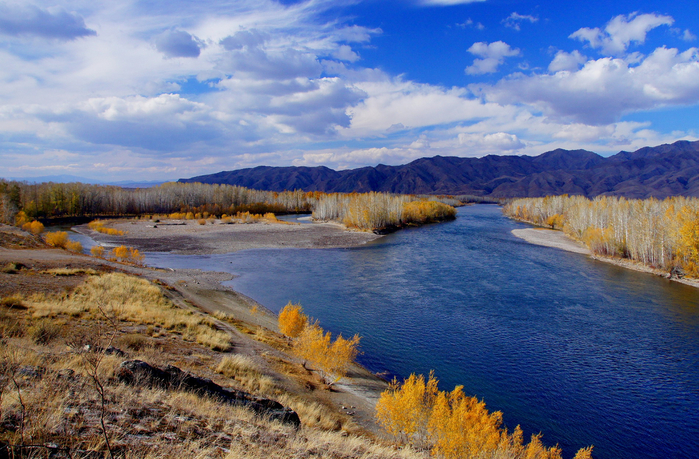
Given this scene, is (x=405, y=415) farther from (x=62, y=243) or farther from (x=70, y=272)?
(x=62, y=243)

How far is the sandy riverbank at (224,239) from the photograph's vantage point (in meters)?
53.9

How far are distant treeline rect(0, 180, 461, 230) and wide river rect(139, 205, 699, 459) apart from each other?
45.4 m

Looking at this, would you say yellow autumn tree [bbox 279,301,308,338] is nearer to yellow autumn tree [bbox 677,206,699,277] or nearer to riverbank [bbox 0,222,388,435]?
riverbank [bbox 0,222,388,435]

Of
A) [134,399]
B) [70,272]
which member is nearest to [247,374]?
[134,399]

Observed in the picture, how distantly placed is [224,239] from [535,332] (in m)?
52.9

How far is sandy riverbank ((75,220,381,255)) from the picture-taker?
177 feet

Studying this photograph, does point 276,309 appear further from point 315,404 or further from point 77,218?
point 77,218

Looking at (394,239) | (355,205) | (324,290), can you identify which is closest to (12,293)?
(324,290)

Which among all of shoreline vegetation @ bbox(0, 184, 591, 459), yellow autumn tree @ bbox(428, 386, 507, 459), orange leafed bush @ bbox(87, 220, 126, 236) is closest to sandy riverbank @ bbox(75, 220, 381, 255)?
orange leafed bush @ bbox(87, 220, 126, 236)

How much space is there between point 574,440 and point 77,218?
115108mm

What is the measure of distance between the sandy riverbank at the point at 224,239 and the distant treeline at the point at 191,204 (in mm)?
13185

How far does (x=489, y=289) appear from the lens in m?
30.7

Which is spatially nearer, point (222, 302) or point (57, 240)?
point (222, 302)

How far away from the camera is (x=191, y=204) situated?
125438mm
